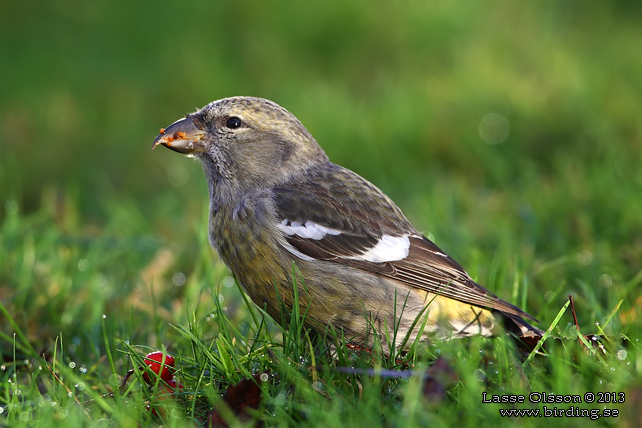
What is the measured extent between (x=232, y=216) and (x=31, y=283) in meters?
1.42

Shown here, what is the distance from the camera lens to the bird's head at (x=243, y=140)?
397 centimetres

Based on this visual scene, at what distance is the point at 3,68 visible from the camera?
31.7ft

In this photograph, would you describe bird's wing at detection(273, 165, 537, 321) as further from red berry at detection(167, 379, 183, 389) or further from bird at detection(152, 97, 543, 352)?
red berry at detection(167, 379, 183, 389)

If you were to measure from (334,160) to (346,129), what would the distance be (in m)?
0.45

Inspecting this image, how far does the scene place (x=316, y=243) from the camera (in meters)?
3.61

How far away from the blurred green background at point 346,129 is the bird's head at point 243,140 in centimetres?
78

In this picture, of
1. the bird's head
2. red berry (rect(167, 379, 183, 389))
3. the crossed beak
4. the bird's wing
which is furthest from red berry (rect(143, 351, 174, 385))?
the crossed beak

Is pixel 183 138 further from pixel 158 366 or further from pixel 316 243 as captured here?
pixel 158 366

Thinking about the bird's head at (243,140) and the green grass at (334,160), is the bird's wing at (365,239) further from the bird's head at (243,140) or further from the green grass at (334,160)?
the green grass at (334,160)

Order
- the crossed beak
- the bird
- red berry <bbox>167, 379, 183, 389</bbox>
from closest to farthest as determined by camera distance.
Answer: red berry <bbox>167, 379, 183, 389</bbox>
the bird
the crossed beak

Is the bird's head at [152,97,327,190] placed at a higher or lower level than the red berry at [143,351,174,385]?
higher

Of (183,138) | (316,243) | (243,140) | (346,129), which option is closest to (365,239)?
(316,243)

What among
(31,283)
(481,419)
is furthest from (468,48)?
(481,419)

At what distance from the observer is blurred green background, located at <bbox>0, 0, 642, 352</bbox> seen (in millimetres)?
4613
